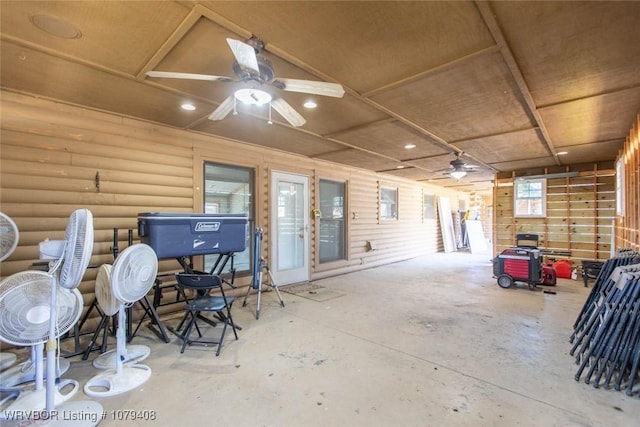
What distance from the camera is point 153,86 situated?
2805 mm

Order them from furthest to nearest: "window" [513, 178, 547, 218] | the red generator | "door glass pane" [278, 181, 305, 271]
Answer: "window" [513, 178, 547, 218] < "door glass pane" [278, 181, 305, 271] < the red generator

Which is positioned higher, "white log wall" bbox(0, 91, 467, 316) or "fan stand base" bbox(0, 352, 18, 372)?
"white log wall" bbox(0, 91, 467, 316)

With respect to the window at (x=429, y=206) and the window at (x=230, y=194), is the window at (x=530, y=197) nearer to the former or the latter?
the window at (x=429, y=206)

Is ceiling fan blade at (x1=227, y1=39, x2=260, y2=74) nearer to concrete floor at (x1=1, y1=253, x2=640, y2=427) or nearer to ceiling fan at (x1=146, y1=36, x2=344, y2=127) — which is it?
ceiling fan at (x1=146, y1=36, x2=344, y2=127)

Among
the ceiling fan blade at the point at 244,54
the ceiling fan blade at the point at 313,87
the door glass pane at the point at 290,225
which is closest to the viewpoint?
the ceiling fan blade at the point at 244,54

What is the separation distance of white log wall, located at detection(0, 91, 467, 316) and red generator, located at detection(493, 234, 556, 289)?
4216 millimetres

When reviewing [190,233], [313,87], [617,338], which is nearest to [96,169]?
[190,233]

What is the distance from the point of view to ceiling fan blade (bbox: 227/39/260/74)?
1.69 meters

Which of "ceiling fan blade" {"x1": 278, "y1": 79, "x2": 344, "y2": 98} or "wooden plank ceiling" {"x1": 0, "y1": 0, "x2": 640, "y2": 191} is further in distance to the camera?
"ceiling fan blade" {"x1": 278, "y1": 79, "x2": 344, "y2": 98}

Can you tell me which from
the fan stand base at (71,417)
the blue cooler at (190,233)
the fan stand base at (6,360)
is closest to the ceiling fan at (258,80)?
the blue cooler at (190,233)

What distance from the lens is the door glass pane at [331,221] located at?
20.8ft

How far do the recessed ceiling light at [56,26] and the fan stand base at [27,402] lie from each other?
2.37 meters

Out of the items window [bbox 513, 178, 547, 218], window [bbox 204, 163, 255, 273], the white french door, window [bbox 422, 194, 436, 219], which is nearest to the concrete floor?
window [bbox 204, 163, 255, 273]

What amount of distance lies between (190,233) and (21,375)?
1.68m
